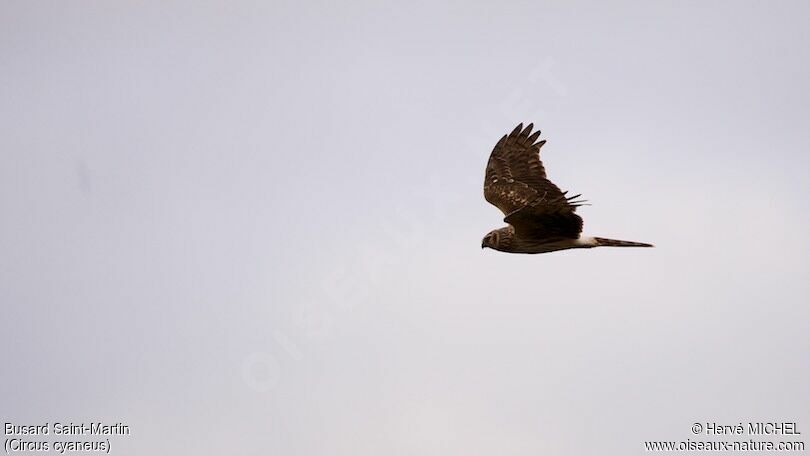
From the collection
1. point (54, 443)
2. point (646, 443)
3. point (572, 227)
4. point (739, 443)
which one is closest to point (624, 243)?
point (572, 227)

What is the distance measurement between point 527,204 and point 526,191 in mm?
1263

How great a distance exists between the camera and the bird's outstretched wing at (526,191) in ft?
94.5

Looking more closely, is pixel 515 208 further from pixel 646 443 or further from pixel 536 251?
pixel 646 443

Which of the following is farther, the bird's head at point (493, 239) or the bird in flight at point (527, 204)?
the bird's head at point (493, 239)

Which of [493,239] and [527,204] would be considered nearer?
[527,204]

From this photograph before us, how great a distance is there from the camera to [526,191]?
30672 mm

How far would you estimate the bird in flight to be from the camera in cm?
2884

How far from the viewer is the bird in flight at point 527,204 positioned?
2884 cm

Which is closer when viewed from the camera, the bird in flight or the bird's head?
the bird in flight

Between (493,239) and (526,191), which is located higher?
(526,191)

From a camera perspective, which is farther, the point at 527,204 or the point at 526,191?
the point at 526,191

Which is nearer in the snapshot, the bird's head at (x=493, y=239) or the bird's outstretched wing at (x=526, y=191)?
the bird's outstretched wing at (x=526, y=191)

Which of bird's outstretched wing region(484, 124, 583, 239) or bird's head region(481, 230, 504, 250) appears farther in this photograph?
bird's head region(481, 230, 504, 250)

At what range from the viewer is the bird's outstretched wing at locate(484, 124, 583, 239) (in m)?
28.8
